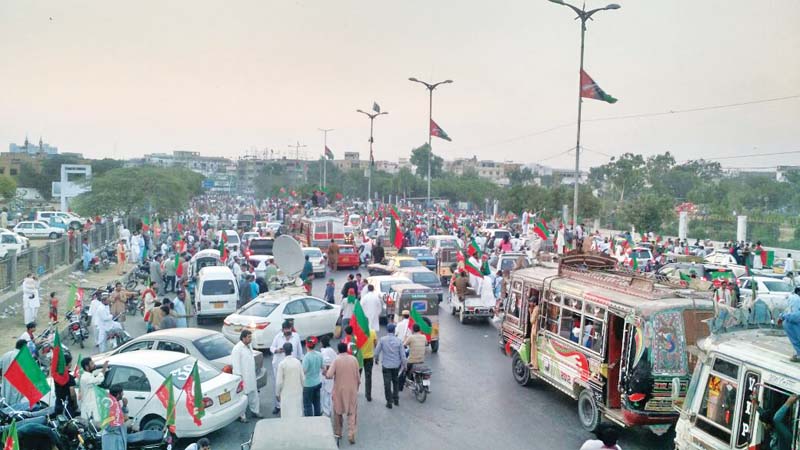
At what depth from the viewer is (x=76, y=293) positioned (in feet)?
55.8

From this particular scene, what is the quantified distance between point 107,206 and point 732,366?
4269 centimetres

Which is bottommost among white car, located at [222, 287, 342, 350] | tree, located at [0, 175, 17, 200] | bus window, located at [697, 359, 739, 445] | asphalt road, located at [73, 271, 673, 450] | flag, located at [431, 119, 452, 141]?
asphalt road, located at [73, 271, 673, 450]

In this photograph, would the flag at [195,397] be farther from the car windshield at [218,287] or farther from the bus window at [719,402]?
the car windshield at [218,287]

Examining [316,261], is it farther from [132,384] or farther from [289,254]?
[132,384]

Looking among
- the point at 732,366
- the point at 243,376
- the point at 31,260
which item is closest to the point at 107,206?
the point at 31,260

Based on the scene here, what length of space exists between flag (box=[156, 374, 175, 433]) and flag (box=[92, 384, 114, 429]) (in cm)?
65

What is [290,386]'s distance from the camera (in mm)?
9953

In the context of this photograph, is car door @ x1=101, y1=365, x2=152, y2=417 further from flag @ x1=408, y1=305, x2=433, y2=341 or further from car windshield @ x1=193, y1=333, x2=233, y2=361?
flag @ x1=408, y1=305, x2=433, y2=341

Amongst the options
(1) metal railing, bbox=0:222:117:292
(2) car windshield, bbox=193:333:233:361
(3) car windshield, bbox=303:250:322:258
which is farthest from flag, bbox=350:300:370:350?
(3) car windshield, bbox=303:250:322:258

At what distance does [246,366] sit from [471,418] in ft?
12.4

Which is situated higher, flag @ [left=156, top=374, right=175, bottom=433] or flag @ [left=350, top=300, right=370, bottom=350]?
flag @ [left=350, top=300, right=370, bottom=350]

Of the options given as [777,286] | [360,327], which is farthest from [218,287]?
[777,286]

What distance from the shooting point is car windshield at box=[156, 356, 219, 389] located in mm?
9555

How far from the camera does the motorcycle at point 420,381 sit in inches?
472
